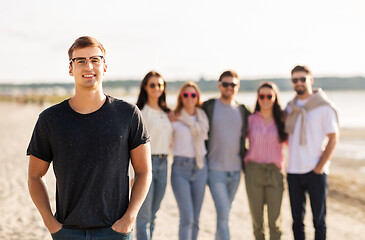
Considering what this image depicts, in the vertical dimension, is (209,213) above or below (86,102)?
below

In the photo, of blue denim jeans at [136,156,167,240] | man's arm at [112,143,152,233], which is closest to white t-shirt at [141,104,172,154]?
blue denim jeans at [136,156,167,240]

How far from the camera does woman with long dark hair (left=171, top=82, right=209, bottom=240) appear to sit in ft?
14.4

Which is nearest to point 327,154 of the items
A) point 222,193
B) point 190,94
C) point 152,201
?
point 222,193

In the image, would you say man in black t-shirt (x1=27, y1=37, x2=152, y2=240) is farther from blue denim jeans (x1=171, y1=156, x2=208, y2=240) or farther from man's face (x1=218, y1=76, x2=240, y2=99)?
man's face (x1=218, y1=76, x2=240, y2=99)

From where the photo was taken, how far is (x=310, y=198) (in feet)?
14.5

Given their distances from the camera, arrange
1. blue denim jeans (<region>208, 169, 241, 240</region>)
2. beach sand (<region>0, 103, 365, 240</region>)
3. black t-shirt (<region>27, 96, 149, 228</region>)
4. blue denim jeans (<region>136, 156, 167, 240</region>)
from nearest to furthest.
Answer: black t-shirt (<region>27, 96, 149, 228</region>)
blue denim jeans (<region>136, 156, 167, 240</region>)
blue denim jeans (<region>208, 169, 241, 240</region>)
beach sand (<region>0, 103, 365, 240</region>)

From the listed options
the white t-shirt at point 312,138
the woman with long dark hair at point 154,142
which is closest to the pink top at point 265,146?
the white t-shirt at point 312,138

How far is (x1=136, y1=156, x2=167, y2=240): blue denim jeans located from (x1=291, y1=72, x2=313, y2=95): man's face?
178 cm

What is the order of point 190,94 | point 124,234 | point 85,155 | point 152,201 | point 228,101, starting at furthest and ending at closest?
point 228,101, point 190,94, point 152,201, point 124,234, point 85,155

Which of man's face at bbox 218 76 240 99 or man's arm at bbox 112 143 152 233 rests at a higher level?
man's face at bbox 218 76 240 99

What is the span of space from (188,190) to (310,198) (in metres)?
1.40

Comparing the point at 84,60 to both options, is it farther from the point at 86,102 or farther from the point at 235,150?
the point at 235,150

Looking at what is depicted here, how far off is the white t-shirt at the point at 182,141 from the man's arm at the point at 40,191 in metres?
2.25

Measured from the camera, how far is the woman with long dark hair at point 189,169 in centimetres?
439
